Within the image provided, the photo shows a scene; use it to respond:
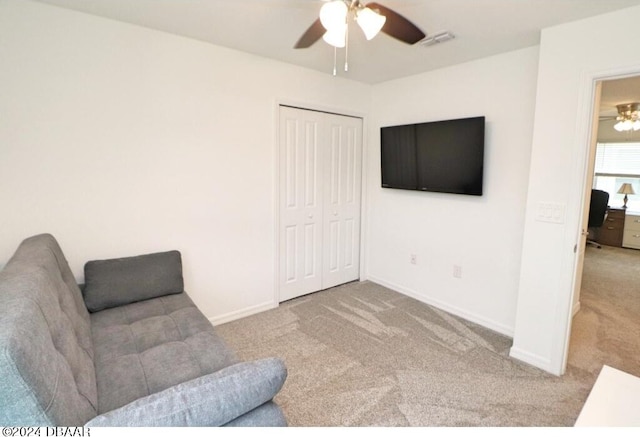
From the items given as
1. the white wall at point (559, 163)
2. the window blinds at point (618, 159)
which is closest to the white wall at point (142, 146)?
the white wall at point (559, 163)

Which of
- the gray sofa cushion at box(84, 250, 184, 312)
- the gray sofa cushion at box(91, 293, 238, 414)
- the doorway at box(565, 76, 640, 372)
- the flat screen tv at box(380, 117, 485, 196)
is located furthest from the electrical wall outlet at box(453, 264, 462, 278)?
the gray sofa cushion at box(84, 250, 184, 312)

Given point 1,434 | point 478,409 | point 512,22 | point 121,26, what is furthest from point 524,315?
point 121,26

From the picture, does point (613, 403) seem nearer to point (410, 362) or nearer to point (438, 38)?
point (410, 362)

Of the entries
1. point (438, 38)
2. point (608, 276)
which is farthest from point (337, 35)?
point (608, 276)

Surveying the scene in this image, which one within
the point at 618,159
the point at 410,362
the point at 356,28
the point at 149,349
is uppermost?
the point at 356,28

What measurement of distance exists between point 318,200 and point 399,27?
2105 mm

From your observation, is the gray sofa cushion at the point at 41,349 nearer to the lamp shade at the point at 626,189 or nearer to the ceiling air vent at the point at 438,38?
the ceiling air vent at the point at 438,38

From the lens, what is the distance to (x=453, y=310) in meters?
3.28

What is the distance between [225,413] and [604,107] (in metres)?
6.37

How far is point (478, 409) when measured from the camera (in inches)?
77.2

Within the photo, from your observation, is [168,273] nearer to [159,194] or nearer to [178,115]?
[159,194]

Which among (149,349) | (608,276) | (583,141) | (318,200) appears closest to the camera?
(149,349)

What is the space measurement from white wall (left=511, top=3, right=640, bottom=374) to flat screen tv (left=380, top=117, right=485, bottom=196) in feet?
1.95

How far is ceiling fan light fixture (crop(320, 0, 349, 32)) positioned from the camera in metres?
1.49
